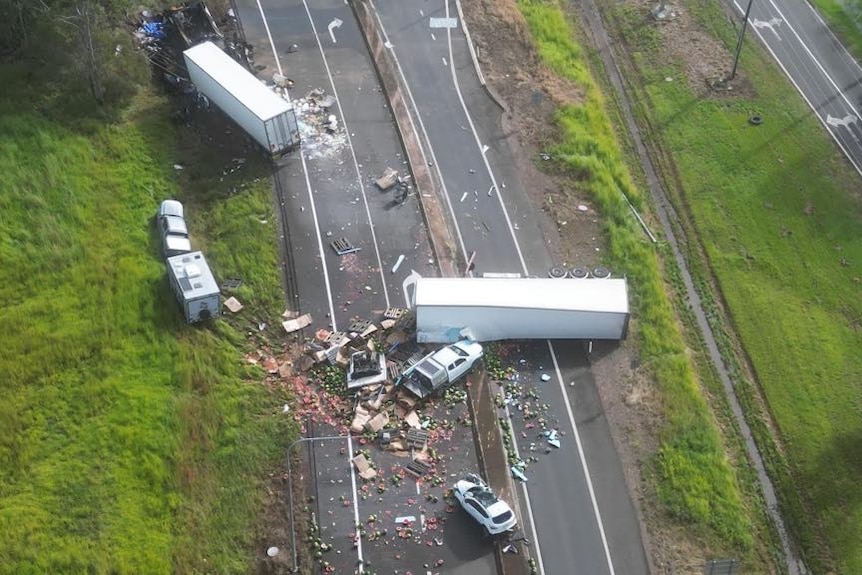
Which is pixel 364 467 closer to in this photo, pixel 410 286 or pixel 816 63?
pixel 410 286

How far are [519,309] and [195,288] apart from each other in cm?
1412

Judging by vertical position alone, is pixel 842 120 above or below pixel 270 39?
below

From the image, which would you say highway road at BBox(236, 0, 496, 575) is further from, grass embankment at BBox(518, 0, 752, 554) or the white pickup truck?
grass embankment at BBox(518, 0, 752, 554)

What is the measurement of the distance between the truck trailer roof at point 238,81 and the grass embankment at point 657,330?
50.6 feet

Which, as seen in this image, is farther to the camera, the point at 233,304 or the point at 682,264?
the point at 682,264

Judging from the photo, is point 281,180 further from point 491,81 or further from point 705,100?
point 705,100

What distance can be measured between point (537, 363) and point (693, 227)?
13070mm

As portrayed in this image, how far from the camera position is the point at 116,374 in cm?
3653

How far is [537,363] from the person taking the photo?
38.0 meters

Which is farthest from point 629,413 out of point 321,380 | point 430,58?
point 430,58

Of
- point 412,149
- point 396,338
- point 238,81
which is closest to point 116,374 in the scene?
point 396,338

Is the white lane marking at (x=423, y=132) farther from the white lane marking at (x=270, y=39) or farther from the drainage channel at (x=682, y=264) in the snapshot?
the drainage channel at (x=682, y=264)

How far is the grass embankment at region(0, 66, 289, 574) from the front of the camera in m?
32.0

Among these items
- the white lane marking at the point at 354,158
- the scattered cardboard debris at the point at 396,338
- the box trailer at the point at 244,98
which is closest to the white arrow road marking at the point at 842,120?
the white lane marking at the point at 354,158
